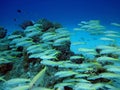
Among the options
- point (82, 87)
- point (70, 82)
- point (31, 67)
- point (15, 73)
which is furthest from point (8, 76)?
point (82, 87)

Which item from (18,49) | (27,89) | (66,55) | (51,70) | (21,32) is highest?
(21,32)

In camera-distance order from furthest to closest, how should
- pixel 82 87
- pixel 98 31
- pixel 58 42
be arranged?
1. pixel 98 31
2. pixel 58 42
3. pixel 82 87

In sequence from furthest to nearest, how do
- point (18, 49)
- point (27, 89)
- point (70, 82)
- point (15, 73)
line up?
1. point (18, 49)
2. point (15, 73)
3. point (70, 82)
4. point (27, 89)

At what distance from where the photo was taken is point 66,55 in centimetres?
814

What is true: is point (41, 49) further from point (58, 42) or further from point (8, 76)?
point (8, 76)

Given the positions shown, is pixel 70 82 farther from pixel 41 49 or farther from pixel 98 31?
pixel 98 31

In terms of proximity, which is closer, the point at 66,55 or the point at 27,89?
the point at 27,89

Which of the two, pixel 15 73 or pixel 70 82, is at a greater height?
pixel 15 73

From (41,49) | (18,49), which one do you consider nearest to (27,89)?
(41,49)

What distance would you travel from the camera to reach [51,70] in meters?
7.07

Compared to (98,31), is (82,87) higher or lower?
lower

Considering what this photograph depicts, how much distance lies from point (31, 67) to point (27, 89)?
3615 millimetres

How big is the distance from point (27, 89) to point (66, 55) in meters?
3.86

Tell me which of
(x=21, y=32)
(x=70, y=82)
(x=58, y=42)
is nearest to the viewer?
(x=70, y=82)
